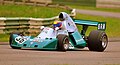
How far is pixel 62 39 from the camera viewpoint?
16.6 metres

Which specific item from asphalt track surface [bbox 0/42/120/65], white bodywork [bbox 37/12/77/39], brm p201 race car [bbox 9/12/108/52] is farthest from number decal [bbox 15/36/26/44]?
white bodywork [bbox 37/12/77/39]

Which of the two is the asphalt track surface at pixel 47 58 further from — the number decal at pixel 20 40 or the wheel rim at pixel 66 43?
the wheel rim at pixel 66 43

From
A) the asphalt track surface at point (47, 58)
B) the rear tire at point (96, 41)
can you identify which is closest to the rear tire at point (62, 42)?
the asphalt track surface at point (47, 58)

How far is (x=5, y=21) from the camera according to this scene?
23.5m

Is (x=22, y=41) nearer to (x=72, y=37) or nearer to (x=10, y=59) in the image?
(x=72, y=37)

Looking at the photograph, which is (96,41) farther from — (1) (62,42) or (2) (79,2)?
(2) (79,2)

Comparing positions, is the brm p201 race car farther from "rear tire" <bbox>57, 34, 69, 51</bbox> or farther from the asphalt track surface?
the asphalt track surface

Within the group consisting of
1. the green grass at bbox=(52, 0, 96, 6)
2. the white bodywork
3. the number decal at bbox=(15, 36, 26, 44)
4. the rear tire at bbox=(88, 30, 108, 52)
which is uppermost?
the white bodywork

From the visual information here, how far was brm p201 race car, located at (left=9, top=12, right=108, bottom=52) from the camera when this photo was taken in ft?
54.4

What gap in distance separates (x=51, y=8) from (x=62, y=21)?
20.1m

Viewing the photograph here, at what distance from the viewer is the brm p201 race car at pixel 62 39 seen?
1658 centimetres

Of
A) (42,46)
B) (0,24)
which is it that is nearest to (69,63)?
(42,46)

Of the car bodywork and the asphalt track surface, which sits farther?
the car bodywork

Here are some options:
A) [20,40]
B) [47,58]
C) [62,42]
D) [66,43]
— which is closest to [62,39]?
[62,42]
